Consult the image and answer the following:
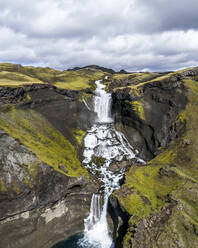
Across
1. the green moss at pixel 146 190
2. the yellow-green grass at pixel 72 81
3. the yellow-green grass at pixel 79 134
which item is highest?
the yellow-green grass at pixel 72 81

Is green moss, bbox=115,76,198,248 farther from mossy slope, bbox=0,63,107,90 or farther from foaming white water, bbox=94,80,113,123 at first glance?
mossy slope, bbox=0,63,107,90

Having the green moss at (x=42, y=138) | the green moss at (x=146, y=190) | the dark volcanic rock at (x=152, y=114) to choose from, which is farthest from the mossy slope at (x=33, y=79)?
the green moss at (x=146, y=190)

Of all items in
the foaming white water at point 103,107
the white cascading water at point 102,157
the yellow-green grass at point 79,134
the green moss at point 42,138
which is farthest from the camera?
the foaming white water at point 103,107

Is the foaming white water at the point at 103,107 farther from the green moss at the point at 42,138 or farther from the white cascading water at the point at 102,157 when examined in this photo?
the green moss at the point at 42,138

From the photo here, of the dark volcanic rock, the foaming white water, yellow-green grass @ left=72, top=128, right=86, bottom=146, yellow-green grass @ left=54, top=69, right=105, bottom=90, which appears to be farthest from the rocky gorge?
yellow-green grass @ left=54, top=69, right=105, bottom=90

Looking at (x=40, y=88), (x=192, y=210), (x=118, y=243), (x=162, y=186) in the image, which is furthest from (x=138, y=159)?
(x=40, y=88)

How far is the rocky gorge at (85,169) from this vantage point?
30109mm

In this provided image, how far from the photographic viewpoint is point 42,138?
48.3 metres

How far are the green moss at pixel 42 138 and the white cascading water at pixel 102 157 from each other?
5545 millimetres

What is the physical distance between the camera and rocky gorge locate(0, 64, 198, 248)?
30109 millimetres

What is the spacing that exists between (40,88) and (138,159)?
131 feet

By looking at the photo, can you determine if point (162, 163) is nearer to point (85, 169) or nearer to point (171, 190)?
point (171, 190)

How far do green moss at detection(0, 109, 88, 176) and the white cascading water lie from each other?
555cm

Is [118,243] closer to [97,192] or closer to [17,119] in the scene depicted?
[97,192]
